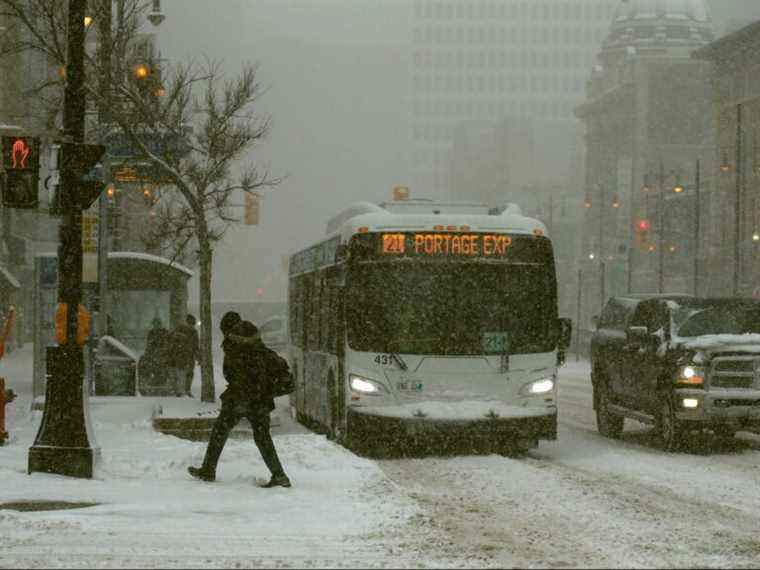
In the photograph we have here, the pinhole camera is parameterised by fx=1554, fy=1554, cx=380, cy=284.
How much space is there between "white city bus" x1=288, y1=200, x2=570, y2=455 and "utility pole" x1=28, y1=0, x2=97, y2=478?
506cm

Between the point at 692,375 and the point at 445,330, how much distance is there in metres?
3.21

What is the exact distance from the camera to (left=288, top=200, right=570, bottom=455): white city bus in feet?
60.3

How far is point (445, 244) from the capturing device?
746 inches

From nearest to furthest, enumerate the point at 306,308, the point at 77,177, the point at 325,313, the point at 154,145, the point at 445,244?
the point at 77,177 < the point at 445,244 < the point at 325,313 < the point at 306,308 < the point at 154,145

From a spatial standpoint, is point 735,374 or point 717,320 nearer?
point 735,374

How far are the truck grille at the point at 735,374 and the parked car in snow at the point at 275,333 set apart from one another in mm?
40256

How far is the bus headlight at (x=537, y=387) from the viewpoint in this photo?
18625 millimetres

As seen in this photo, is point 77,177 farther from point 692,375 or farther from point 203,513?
point 692,375

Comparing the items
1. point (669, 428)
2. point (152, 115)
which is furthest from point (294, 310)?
point (669, 428)

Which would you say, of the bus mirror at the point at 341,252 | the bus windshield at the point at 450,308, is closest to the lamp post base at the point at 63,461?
the bus windshield at the point at 450,308

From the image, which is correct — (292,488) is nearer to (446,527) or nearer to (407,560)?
(446,527)

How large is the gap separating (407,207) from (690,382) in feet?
A: 13.7

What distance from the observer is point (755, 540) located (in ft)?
35.3

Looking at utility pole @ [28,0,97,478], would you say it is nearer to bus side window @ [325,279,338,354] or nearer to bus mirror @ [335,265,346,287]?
bus mirror @ [335,265,346,287]
